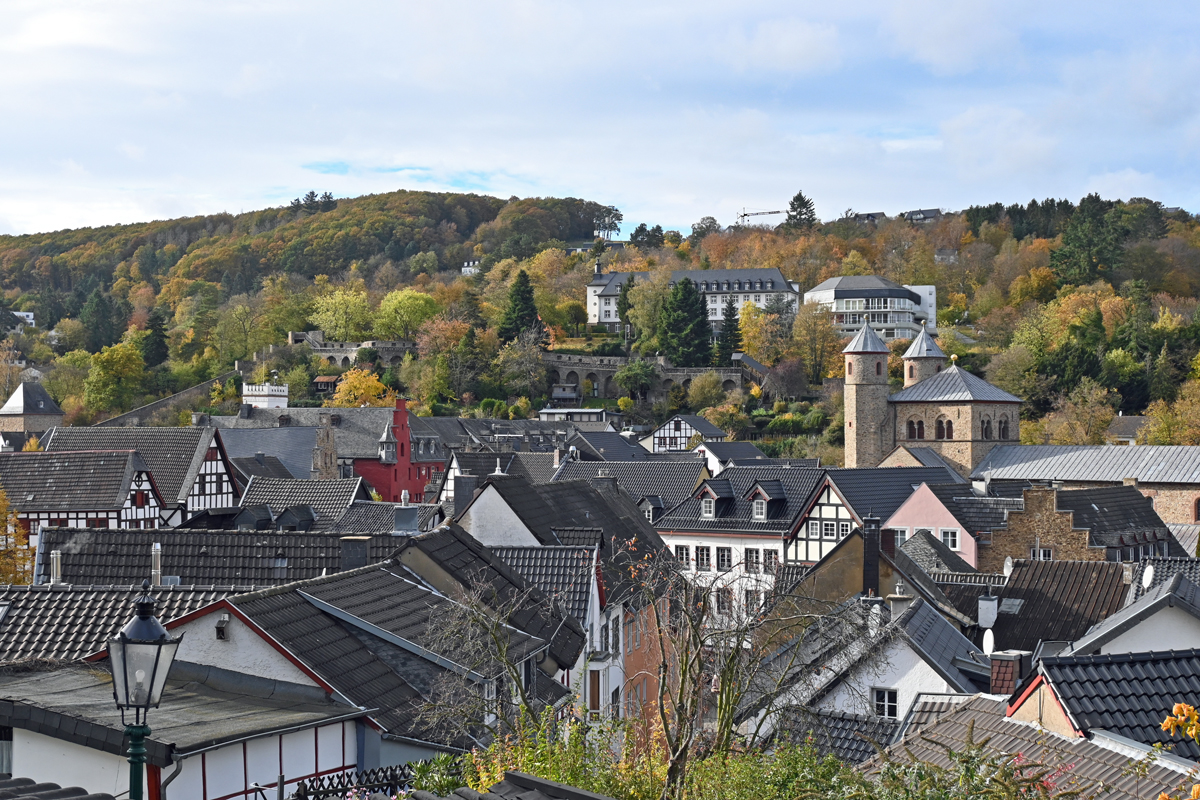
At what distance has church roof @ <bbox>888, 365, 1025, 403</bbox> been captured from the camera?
210 ft

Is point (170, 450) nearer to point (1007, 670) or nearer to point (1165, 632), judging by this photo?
point (1007, 670)

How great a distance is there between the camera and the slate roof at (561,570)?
1869 centimetres

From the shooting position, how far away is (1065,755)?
9.12 meters

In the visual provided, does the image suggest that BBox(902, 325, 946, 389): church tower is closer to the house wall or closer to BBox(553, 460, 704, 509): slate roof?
BBox(553, 460, 704, 509): slate roof

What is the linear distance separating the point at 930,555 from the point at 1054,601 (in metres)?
7.34

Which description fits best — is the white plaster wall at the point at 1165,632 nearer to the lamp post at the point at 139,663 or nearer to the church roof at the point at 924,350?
the lamp post at the point at 139,663

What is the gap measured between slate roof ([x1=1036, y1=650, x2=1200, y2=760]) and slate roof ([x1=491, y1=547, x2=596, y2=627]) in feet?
30.3

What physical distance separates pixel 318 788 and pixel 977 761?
575cm

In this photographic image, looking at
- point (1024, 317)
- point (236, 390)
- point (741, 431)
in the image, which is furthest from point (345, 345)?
point (1024, 317)

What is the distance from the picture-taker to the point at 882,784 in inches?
267

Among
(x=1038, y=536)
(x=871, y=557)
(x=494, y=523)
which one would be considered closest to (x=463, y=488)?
(x=494, y=523)

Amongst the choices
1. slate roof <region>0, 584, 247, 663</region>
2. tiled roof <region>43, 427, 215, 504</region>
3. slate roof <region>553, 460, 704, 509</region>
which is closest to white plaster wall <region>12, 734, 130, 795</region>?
slate roof <region>0, 584, 247, 663</region>

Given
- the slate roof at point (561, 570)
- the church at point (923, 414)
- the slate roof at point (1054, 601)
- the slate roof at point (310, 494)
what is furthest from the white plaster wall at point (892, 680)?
the church at point (923, 414)

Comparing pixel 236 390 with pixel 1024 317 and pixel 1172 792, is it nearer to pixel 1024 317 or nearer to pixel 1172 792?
pixel 1024 317
